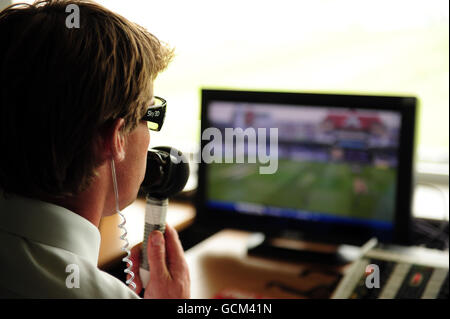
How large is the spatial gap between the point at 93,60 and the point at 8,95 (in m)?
0.13

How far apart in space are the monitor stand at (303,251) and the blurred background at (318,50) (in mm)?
514

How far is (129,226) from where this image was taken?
1.69 metres

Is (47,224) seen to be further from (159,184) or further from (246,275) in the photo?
(246,275)

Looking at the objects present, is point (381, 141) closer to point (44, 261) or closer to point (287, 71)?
point (287, 71)

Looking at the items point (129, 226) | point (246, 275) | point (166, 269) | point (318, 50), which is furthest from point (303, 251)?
point (318, 50)

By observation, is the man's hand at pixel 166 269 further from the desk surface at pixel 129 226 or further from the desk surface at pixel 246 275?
the desk surface at pixel 246 275

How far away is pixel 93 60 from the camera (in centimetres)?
72

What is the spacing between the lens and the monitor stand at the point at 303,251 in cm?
158

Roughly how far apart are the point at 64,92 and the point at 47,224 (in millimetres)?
192

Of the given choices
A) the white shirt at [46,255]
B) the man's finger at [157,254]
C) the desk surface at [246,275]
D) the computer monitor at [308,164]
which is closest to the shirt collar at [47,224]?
the white shirt at [46,255]

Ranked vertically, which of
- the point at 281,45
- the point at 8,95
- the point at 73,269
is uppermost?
the point at 281,45
